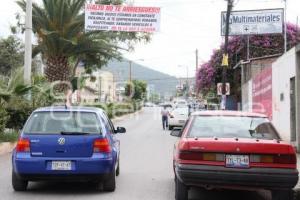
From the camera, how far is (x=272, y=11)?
103ft

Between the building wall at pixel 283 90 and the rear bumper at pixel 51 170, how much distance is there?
9.74 metres

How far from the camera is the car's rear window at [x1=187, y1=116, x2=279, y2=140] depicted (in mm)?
8805

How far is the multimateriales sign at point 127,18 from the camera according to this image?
26172 mm

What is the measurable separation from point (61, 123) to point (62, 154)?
0.60 m

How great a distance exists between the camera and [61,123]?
9680mm

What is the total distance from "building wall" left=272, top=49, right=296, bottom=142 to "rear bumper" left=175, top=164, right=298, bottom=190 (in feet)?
31.9

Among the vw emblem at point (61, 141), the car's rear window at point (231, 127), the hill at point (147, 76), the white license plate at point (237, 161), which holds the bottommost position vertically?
the white license plate at point (237, 161)

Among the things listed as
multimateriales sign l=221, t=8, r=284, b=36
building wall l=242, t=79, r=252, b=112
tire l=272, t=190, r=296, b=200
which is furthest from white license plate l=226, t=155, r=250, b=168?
multimateriales sign l=221, t=8, r=284, b=36

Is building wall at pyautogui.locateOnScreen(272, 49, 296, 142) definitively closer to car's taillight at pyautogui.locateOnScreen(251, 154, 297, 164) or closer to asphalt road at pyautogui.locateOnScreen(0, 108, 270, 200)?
asphalt road at pyautogui.locateOnScreen(0, 108, 270, 200)

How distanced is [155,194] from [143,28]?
17500mm

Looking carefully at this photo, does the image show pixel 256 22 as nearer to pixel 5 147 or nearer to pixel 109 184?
pixel 5 147

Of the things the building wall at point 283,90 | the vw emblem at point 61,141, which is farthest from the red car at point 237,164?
the building wall at point 283,90

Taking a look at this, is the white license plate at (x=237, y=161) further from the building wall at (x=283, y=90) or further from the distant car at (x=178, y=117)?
the distant car at (x=178, y=117)

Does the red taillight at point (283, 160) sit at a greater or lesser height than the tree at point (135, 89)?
lesser
